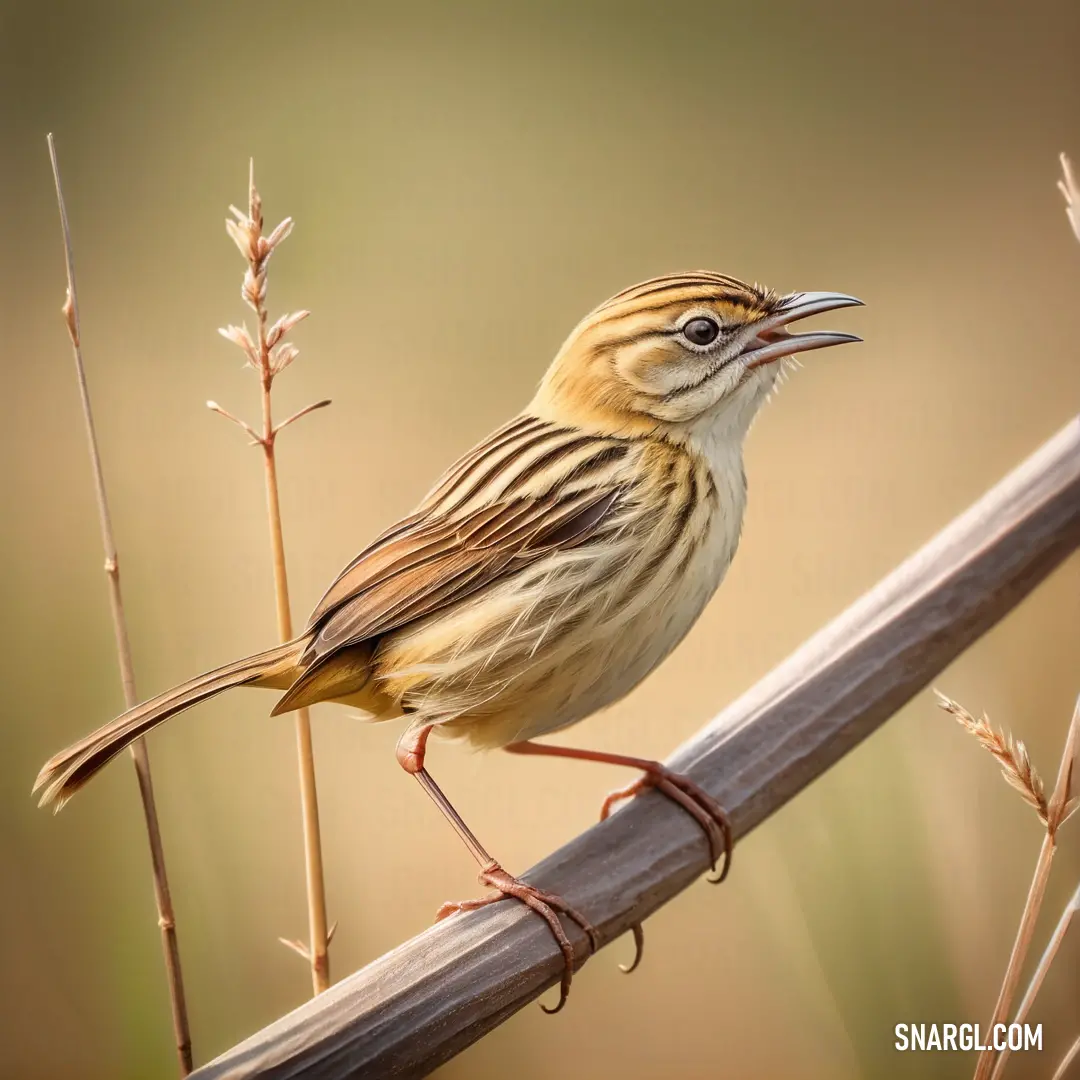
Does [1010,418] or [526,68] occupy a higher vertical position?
[526,68]

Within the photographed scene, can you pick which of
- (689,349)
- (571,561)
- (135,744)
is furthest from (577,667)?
(135,744)

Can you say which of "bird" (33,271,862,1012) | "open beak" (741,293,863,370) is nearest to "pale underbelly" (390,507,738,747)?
"bird" (33,271,862,1012)

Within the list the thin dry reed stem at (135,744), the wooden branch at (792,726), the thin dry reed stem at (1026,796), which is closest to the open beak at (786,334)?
the wooden branch at (792,726)

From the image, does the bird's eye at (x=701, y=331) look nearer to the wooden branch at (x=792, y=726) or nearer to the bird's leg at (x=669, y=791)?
the wooden branch at (x=792, y=726)

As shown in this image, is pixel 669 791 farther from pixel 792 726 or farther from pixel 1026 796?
pixel 1026 796

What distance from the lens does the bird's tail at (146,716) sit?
141cm

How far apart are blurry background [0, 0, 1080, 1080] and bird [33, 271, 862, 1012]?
1.00 feet

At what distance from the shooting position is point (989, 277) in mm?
2041

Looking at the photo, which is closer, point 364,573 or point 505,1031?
point 364,573

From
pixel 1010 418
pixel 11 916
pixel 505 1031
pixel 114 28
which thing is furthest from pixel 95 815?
pixel 1010 418

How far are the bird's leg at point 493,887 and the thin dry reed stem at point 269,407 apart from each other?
0.47 ft

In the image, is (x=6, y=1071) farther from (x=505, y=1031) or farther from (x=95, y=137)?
(x=95, y=137)

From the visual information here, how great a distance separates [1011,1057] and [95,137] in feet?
6.58

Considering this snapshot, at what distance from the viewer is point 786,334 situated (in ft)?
5.18
